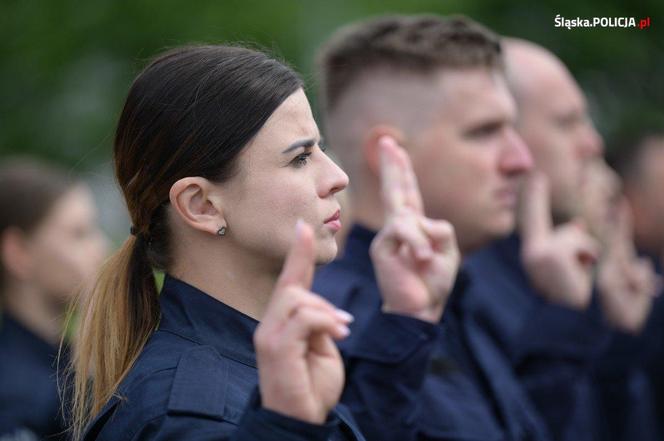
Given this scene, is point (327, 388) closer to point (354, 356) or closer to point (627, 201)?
point (354, 356)

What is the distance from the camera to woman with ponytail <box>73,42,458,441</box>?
2240 mm

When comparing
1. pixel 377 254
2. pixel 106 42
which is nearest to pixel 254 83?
pixel 377 254

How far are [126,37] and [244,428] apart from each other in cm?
701

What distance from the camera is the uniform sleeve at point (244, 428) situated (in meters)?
1.95

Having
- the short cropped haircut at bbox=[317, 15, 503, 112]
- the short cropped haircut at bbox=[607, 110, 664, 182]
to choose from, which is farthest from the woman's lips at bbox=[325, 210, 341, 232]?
the short cropped haircut at bbox=[607, 110, 664, 182]

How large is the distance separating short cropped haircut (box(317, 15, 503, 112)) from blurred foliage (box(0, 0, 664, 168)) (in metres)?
3.80

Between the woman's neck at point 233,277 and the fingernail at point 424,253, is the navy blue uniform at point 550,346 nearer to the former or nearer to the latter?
the fingernail at point 424,253

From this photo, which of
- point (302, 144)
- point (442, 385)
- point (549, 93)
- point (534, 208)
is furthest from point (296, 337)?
point (549, 93)

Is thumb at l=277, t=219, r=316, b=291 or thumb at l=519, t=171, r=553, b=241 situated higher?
thumb at l=277, t=219, r=316, b=291

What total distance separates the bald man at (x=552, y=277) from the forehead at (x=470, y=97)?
865 millimetres

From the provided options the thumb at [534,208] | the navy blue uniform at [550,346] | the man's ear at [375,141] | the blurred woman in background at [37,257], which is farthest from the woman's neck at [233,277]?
the blurred woman in background at [37,257]

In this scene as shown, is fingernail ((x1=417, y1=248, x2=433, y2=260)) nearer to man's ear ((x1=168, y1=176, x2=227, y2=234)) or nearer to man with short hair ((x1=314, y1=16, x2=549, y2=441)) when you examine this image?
man with short hair ((x1=314, y1=16, x2=549, y2=441))

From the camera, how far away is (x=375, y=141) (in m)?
3.89

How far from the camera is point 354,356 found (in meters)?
3.14
